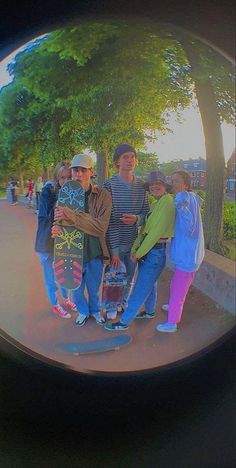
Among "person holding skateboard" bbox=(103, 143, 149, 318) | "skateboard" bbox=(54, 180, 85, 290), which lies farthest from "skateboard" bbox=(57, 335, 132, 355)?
"person holding skateboard" bbox=(103, 143, 149, 318)

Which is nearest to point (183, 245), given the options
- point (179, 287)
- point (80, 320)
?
point (179, 287)

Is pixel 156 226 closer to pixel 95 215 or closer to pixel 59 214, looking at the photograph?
pixel 95 215

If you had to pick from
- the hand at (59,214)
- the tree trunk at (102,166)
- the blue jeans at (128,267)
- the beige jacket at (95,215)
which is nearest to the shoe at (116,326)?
the blue jeans at (128,267)

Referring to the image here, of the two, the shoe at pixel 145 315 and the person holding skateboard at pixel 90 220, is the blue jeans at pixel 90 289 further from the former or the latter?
the shoe at pixel 145 315

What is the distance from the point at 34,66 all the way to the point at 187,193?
683mm

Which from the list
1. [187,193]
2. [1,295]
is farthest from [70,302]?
[187,193]

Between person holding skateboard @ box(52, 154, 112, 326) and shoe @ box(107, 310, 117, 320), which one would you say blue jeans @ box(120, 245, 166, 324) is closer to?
shoe @ box(107, 310, 117, 320)

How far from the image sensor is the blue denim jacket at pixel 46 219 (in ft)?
4.50

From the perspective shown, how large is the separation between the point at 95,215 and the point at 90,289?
0.31m

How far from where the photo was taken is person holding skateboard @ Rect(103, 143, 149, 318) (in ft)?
4.35

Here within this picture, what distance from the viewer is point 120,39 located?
128 centimetres

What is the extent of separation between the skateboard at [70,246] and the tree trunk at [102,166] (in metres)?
0.08

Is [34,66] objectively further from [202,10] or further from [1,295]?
[1,295]

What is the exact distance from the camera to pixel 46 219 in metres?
1.40
